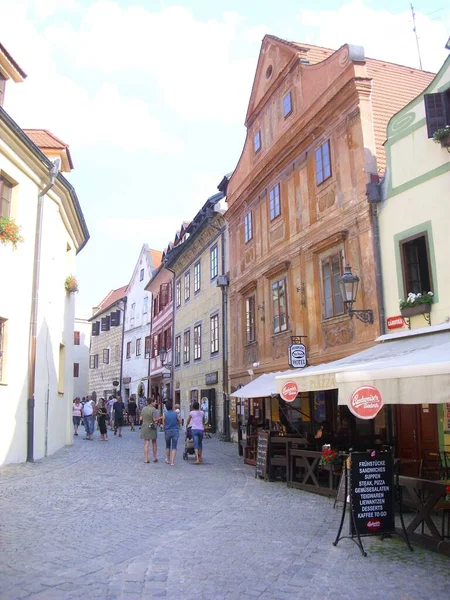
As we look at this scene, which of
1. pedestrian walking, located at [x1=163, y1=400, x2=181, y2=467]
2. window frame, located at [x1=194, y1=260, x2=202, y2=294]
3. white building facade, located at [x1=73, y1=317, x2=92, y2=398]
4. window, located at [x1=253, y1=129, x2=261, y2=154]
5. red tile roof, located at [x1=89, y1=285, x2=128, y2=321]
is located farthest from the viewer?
white building facade, located at [x1=73, y1=317, x2=92, y2=398]

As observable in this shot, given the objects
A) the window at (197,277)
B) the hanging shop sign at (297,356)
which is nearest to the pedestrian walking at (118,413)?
the window at (197,277)

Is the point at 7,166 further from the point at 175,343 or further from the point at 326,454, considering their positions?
the point at 175,343

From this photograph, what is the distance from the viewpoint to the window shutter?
3479cm

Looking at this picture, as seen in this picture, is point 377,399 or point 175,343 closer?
point 377,399

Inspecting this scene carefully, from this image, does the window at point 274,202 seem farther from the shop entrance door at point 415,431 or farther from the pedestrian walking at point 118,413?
the pedestrian walking at point 118,413

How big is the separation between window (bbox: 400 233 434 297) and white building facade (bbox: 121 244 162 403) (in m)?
28.3

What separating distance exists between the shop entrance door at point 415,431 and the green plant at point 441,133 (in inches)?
194

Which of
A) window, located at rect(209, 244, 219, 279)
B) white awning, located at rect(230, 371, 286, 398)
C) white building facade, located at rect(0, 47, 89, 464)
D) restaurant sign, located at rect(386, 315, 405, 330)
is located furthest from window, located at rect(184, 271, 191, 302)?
restaurant sign, located at rect(386, 315, 405, 330)

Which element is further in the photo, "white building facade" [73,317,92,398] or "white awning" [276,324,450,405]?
"white building facade" [73,317,92,398]

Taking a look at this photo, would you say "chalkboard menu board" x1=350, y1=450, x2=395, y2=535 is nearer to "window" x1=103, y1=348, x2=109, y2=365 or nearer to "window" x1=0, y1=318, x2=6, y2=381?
"window" x1=0, y1=318, x2=6, y2=381

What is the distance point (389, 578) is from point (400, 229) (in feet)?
25.2

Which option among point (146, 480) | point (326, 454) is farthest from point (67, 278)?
point (326, 454)

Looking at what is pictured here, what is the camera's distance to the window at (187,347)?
28.4 metres

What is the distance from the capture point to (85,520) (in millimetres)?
7840
